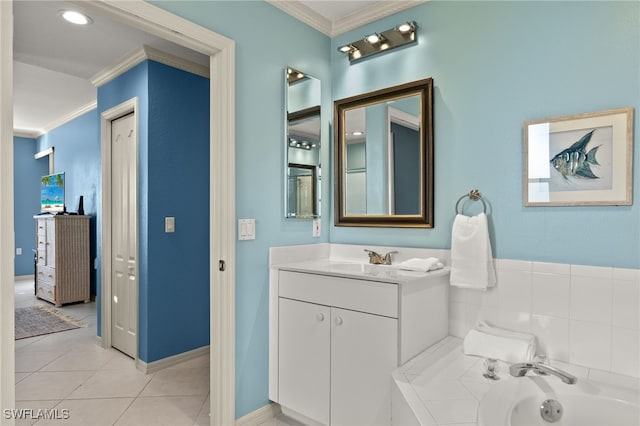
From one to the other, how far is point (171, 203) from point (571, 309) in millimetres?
2789

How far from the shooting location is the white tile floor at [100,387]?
2305 millimetres

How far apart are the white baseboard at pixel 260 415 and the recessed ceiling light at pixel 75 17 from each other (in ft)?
8.77

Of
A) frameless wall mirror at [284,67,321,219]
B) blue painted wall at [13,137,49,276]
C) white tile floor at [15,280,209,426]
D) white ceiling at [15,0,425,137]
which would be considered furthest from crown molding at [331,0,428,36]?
blue painted wall at [13,137,49,276]

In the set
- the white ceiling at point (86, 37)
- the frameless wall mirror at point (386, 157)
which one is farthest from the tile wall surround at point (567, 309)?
the white ceiling at point (86, 37)

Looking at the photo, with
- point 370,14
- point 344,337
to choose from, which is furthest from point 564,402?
point 370,14

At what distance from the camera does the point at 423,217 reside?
2268mm

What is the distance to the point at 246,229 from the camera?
2162 millimetres

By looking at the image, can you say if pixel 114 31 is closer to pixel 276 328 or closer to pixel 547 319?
pixel 276 328

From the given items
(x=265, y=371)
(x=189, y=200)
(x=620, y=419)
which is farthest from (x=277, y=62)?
(x=620, y=419)

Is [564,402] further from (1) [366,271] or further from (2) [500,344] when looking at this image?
(1) [366,271]

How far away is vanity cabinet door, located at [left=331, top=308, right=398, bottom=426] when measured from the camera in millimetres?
1778

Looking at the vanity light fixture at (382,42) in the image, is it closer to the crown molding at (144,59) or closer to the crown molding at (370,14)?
the crown molding at (370,14)

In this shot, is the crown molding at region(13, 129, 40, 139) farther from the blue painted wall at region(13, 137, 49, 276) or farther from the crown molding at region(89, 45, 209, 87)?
the crown molding at region(89, 45, 209, 87)

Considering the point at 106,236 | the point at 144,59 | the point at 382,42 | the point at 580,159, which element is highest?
the point at 144,59
